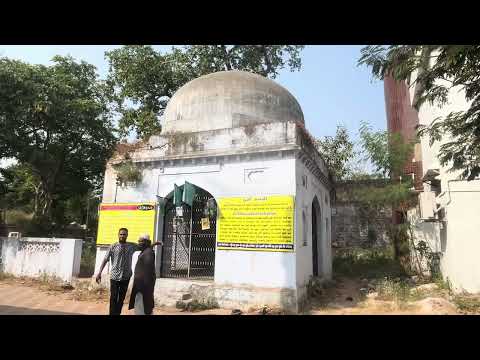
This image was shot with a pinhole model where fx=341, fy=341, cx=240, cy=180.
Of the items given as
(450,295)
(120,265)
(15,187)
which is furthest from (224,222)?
(15,187)

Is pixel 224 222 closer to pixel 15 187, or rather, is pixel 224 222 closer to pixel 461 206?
pixel 461 206

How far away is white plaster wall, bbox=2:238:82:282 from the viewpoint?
11.2 meters

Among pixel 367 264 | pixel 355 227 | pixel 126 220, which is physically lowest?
pixel 367 264

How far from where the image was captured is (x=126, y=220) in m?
10.2

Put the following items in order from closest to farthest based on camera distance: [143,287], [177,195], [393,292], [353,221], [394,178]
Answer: [143,287], [177,195], [393,292], [394,178], [353,221]

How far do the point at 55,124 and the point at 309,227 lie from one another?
1292 centimetres

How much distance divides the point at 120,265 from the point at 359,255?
1493 cm

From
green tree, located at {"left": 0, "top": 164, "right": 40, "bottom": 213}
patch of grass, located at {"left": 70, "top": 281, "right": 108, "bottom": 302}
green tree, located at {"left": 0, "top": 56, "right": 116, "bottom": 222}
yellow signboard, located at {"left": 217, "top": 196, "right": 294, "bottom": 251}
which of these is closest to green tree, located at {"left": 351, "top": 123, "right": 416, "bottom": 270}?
yellow signboard, located at {"left": 217, "top": 196, "right": 294, "bottom": 251}

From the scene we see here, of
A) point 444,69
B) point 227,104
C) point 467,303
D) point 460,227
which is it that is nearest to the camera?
point 444,69

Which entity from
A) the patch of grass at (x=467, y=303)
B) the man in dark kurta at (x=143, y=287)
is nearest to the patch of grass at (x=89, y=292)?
the man in dark kurta at (x=143, y=287)

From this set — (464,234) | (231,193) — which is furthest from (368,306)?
(231,193)

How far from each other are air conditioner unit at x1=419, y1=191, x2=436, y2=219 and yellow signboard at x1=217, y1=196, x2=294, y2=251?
6344mm

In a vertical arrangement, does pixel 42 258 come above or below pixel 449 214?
below

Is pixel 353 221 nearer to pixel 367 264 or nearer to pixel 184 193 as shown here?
pixel 367 264
